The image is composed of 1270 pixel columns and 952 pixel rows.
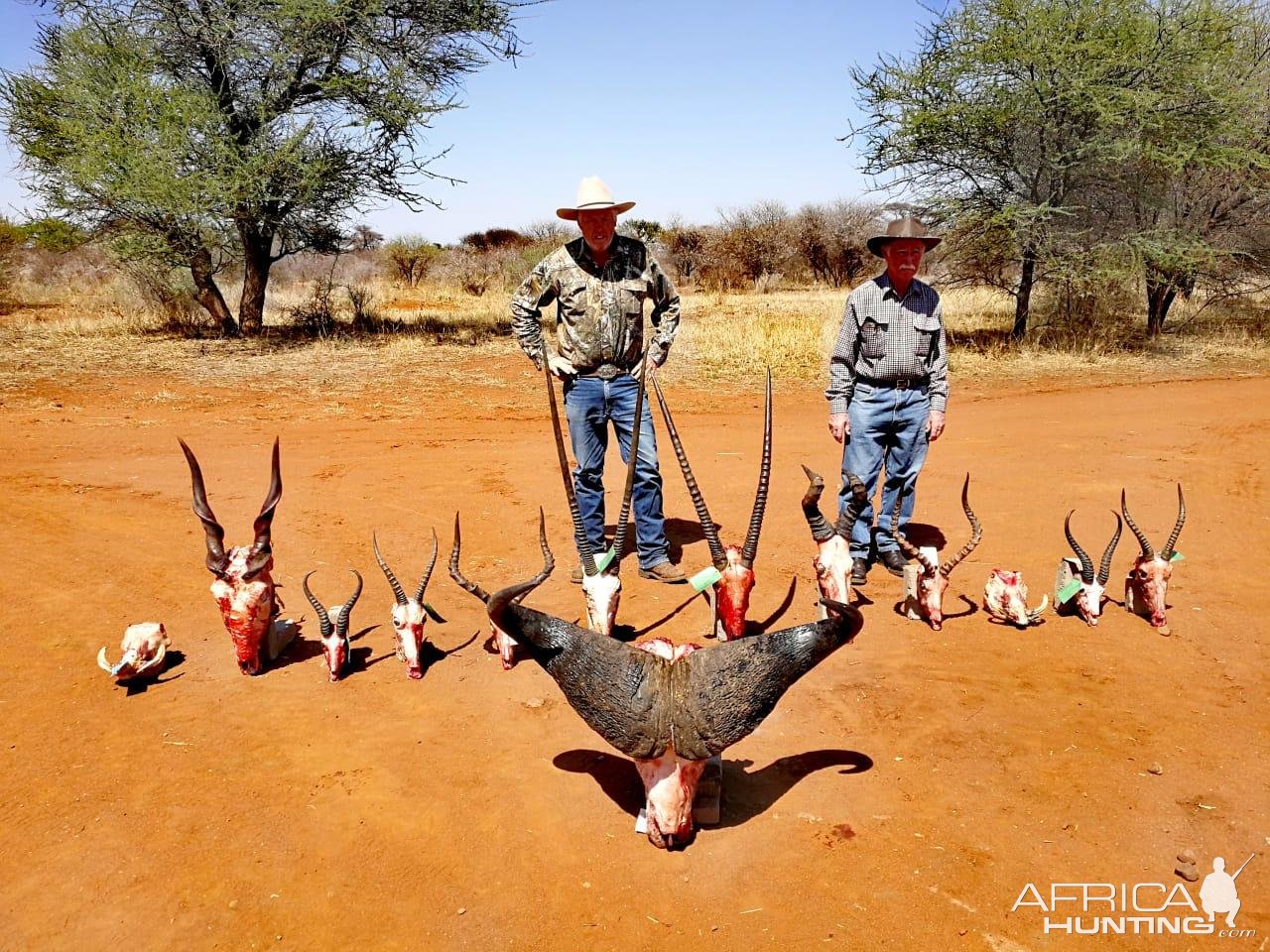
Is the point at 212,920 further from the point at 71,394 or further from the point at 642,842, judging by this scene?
the point at 71,394

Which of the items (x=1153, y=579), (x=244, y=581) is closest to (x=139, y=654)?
(x=244, y=581)

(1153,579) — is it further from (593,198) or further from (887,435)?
(593,198)

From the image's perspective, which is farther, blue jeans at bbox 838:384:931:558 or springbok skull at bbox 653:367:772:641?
blue jeans at bbox 838:384:931:558

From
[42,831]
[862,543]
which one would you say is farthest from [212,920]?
[862,543]

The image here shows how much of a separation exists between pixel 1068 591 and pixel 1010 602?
39 centimetres

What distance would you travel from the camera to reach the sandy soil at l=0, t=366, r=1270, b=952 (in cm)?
295

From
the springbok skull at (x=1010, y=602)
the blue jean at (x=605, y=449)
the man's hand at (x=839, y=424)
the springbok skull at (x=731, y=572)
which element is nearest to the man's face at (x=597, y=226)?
the blue jean at (x=605, y=449)

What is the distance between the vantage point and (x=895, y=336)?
218 inches

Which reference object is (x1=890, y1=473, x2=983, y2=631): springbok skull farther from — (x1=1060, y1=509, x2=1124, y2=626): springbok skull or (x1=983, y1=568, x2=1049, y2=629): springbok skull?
(x1=1060, y1=509, x2=1124, y2=626): springbok skull

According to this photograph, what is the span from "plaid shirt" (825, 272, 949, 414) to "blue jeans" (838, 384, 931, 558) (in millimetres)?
118

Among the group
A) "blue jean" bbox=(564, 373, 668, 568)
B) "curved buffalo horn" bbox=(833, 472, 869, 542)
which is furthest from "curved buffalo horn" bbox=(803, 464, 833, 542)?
"blue jean" bbox=(564, 373, 668, 568)

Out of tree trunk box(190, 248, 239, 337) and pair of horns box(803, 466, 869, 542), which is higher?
tree trunk box(190, 248, 239, 337)

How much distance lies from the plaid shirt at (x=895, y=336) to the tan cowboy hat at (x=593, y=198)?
169 centimetres

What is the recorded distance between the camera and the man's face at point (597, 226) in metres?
5.62
